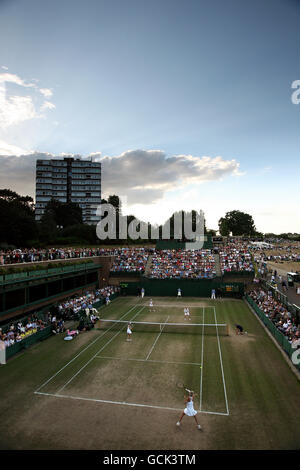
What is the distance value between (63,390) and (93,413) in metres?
2.99

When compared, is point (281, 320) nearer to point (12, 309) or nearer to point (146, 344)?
point (146, 344)

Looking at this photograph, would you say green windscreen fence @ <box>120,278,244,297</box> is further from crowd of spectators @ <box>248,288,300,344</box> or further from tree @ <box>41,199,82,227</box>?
tree @ <box>41,199,82,227</box>

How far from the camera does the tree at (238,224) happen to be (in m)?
142

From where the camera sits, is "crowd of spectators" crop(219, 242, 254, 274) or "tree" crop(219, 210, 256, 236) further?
"tree" crop(219, 210, 256, 236)

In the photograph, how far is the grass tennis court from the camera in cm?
1092

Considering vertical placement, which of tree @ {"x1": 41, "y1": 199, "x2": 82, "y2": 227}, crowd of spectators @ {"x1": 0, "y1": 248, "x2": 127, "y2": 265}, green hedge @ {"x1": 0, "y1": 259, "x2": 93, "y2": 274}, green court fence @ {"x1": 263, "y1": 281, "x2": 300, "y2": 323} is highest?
tree @ {"x1": 41, "y1": 199, "x2": 82, "y2": 227}

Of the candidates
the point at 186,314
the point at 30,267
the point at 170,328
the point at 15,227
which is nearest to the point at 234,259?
the point at 186,314

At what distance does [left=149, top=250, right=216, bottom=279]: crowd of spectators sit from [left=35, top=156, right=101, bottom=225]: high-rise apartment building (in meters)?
73.9

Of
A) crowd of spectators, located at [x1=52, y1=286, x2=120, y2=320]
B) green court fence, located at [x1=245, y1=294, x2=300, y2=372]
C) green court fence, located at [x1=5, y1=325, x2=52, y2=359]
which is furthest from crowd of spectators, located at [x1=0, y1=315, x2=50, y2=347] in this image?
green court fence, located at [x1=245, y1=294, x2=300, y2=372]

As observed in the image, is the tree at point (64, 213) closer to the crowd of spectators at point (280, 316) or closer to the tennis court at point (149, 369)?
the tennis court at point (149, 369)

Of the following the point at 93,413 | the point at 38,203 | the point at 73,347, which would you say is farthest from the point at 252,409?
the point at 38,203

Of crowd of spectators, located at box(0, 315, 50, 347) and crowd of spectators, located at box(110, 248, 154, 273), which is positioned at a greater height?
crowd of spectators, located at box(110, 248, 154, 273)

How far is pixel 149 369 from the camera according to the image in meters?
17.1

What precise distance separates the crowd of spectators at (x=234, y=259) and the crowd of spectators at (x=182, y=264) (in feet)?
5.90
